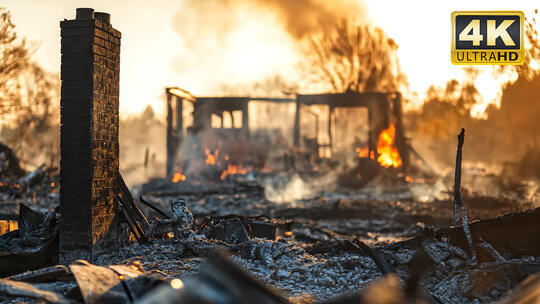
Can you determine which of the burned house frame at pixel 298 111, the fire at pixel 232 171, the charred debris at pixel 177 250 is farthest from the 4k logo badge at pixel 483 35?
the fire at pixel 232 171

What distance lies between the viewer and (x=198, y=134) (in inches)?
933

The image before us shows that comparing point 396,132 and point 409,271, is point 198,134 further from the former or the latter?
point 409,271

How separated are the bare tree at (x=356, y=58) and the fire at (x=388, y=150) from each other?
48.6 feet

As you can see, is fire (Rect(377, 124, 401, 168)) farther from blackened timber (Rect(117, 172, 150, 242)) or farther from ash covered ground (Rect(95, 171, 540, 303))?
blackened timber (Rect(117, 172, 150, 242))

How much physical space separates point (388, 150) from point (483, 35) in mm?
12091

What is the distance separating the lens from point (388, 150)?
21.0 metres

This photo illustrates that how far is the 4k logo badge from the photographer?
912 cm

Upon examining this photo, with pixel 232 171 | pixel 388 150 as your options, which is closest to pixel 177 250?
pixel 388 150

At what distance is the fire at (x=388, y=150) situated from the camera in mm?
21016

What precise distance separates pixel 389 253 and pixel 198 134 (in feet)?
59.3

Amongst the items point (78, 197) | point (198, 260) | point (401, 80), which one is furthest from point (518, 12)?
point (401, 80)

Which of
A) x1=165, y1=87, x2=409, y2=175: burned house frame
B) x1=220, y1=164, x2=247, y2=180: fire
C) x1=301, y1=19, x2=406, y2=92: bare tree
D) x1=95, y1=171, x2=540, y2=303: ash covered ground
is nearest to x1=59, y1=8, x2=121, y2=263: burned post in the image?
x1=95, y1=171, x2=540, y2=303: ash covered ground

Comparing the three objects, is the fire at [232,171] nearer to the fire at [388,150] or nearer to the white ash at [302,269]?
the fire at [388,150]

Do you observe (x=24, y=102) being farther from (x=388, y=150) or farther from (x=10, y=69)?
(x=388, y=150)
